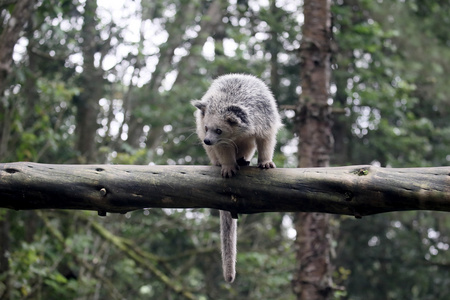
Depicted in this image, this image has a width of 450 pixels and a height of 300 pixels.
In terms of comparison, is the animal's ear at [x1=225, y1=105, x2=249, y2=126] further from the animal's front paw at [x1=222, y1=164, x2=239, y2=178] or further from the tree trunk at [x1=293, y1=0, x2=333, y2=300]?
the tree trunk at [x1=293, y1=0, x2=333, y2=300]

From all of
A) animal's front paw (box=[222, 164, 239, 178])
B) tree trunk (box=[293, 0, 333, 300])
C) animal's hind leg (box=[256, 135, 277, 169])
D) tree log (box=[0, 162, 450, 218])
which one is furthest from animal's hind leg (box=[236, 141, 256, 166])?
tree trunk (box=[293, 0, 333, 300])

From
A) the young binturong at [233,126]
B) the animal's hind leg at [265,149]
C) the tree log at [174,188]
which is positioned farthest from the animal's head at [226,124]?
the tree log at [174,188]

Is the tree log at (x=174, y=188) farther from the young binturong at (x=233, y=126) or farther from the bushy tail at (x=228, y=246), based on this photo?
the bushy tail at (x=228, y=246)

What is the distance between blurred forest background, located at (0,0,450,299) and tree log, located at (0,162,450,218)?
2.35 meters

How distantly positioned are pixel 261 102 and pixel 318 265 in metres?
2.55

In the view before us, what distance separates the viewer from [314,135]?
6551mm

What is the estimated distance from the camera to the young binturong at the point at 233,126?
4.50m

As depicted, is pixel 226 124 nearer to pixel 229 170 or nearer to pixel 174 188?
pixel 229 170

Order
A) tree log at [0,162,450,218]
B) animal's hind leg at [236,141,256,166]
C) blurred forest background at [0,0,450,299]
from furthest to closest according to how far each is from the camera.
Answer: blurred forest background at [0,0,450,299]
animal's hind leg at [236,141,256,166]
tree log at [0,162,450,218]

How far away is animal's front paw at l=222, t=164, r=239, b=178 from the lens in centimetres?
391

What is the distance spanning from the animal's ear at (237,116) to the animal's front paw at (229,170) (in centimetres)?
55

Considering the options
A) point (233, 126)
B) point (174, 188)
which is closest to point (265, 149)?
point (233, 126)

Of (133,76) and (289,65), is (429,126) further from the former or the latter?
(133,76)

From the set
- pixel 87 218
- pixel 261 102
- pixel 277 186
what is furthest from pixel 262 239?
pixel 277 186
